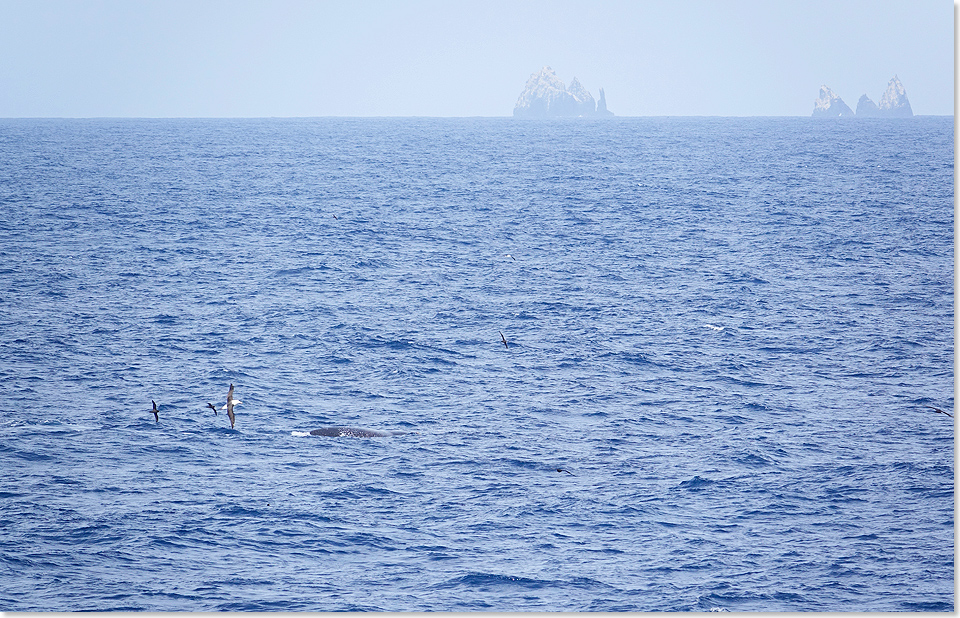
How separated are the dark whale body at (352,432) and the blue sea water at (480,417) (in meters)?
0.55

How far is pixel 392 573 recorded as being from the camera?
31703mm

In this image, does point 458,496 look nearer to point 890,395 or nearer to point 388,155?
point 890,395

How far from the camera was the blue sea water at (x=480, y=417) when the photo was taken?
32.0m

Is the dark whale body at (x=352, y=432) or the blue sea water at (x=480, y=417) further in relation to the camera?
the dark whale body at (x=352, y=432)

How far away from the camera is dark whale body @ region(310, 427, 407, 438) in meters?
42.4

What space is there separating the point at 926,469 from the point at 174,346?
37.4m

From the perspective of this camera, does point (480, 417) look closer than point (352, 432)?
No

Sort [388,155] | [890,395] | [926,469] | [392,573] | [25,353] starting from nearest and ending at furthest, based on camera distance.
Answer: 1. [392,573]
2. [926,469]
3. [890,395]
4. [25,353]
5. [388,155]

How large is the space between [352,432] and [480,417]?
5685mm

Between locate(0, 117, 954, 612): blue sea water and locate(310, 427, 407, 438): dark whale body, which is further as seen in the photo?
locate(310, 427, 407, 438): dark whale body

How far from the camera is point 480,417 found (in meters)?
44.7

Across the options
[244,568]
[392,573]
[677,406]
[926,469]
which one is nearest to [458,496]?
[392,573]

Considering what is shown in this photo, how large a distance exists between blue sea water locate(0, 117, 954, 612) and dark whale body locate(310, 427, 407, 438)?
547 mm

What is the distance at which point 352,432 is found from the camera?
4262cm
